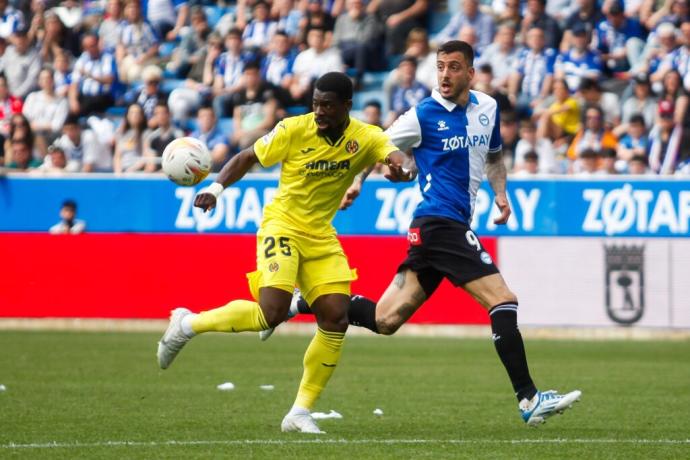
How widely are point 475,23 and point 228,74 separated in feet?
13.4

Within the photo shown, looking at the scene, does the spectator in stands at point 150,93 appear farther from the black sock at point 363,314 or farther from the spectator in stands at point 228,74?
the black sock at point 363,314

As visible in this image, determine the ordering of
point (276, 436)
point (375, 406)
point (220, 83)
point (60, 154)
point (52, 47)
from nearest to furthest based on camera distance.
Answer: point (276, 436)
point (375, 406)
point (60, 154)
point (220, 83)
point (52, 47)

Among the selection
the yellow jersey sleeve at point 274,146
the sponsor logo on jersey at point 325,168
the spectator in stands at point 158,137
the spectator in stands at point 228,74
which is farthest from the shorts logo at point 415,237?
the spectator in stands at point 228,74

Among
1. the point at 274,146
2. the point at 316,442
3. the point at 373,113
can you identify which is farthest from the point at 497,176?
the point at 373,113

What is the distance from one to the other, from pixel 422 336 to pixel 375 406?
7.91 meters

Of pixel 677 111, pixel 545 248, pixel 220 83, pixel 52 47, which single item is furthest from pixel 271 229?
pixel 52 47

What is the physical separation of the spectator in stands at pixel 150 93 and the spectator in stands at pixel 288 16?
7.28 ft

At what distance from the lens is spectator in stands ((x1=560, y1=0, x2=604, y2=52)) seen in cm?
2121

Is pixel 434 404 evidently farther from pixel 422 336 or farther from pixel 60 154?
pixel 60 154

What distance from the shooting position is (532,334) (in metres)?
18.6

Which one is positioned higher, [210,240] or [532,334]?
[210,240]

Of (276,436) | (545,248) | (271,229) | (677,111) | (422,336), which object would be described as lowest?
(422,336)

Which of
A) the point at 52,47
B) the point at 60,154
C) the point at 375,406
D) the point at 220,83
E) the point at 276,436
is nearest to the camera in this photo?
the point at 276,436

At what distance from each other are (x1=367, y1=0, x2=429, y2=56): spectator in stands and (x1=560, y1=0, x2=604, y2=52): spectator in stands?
8.72ft
